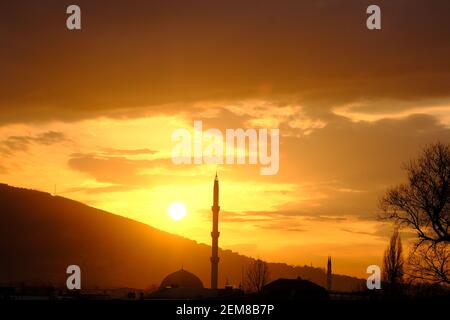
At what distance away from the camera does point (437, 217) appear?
2226 inches

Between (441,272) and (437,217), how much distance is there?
3.92 m

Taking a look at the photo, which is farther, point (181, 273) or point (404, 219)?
point (181, 273)

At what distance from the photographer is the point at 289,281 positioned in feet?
301

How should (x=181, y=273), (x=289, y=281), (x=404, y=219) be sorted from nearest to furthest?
1. (x=404, y=219)
2. (x=289, y=281)
3. (x=181, y=273)

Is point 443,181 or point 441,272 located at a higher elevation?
point 443,181
